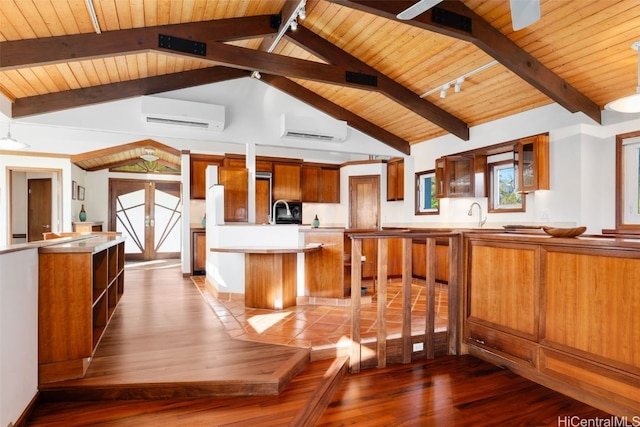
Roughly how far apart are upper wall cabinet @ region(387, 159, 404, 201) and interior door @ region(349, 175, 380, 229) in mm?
282

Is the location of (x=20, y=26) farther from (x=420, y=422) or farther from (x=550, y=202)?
(x=550, y=202)

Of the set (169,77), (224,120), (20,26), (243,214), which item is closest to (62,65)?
(20,26)

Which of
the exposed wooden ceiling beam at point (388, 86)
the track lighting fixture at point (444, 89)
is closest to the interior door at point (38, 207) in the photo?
the exposed wooden ceiling beam at point (388, 86)

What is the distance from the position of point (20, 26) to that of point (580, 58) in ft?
17.8

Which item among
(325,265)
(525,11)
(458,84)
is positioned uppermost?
(458,84)

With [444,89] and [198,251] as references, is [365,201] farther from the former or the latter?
[198,251]

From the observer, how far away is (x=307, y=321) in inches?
140

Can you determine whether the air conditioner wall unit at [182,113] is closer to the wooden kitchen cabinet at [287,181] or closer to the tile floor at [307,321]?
the wooden kitchen cabinet at [287,181]

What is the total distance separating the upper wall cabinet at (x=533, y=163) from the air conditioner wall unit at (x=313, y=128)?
9.18 feet

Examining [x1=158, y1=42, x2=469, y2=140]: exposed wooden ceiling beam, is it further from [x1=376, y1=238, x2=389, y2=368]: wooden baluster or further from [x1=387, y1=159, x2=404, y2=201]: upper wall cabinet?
[x1=376, y1=238, x2=389, y2=368]: wooden baluster

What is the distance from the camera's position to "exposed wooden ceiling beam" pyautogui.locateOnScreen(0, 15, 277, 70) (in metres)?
3.29

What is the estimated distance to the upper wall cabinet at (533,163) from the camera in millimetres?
4160

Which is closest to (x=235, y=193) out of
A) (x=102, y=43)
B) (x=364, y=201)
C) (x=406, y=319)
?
(x=102, y=43)

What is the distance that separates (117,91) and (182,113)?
0.88 m
